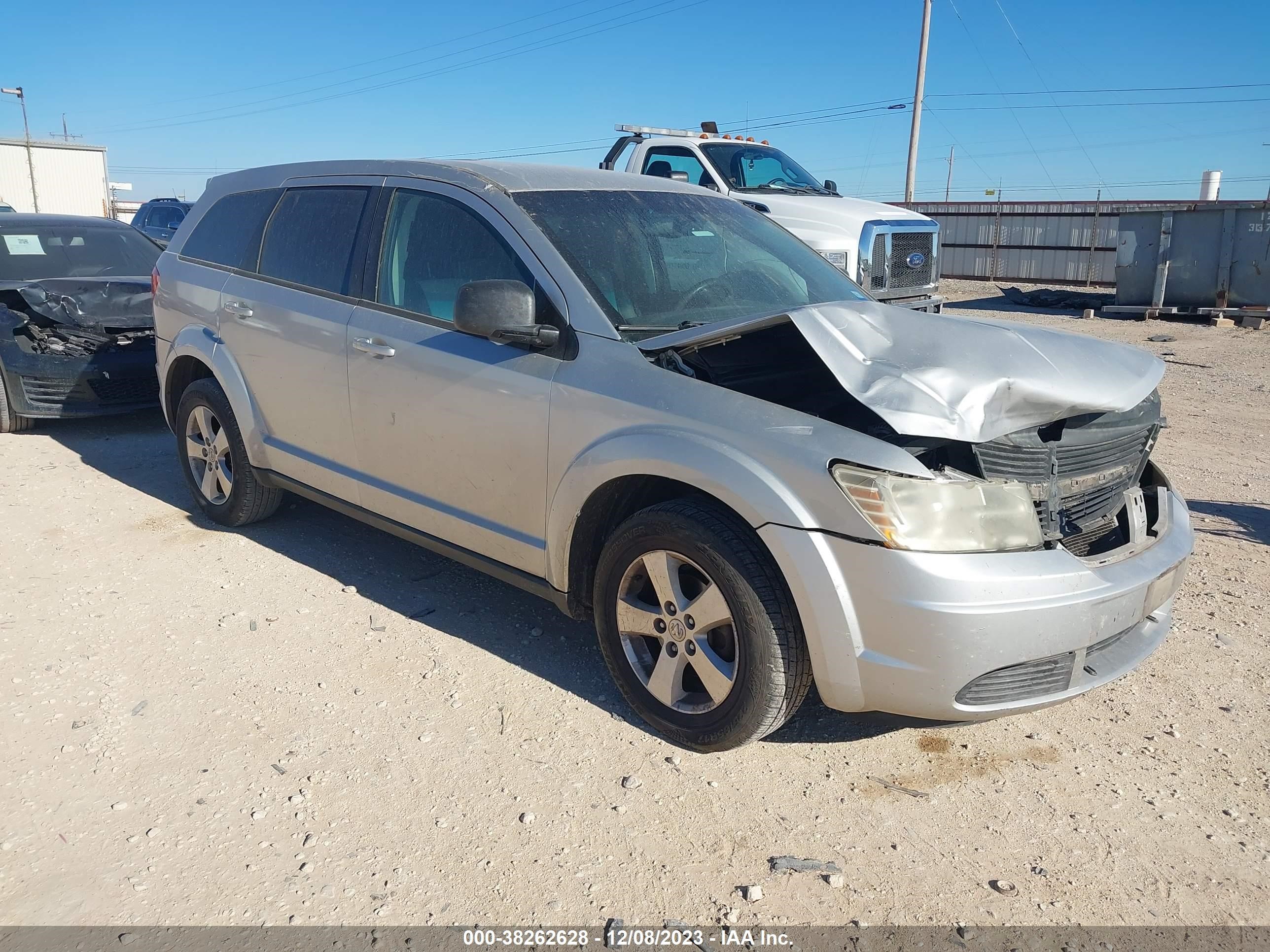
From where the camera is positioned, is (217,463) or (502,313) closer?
(502,313)

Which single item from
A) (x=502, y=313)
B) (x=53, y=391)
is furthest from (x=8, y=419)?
(x=502, y=313)

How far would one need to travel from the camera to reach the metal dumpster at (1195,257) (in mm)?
14444

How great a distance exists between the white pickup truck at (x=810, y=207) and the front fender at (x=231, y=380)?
5960 mm

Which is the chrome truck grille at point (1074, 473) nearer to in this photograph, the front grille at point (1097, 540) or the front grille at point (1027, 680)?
the front grille at point (1097, 540)

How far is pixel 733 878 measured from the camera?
8.77 feet

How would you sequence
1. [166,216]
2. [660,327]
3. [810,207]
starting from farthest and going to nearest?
[166,216]
[810,207]
[660,327]

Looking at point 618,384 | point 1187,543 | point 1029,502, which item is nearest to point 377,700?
point 618,384

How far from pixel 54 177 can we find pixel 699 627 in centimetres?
4466

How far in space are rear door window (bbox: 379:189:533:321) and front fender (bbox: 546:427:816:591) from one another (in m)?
0.79

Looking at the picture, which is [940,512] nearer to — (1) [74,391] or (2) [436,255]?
(2) [436,255]

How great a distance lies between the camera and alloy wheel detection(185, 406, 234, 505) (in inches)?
205

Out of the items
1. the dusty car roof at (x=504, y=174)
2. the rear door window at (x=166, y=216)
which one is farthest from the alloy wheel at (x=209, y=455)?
the rear door window at (x=166, y=216)

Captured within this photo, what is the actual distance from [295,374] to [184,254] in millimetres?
1540

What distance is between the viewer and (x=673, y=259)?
3.91 meters
